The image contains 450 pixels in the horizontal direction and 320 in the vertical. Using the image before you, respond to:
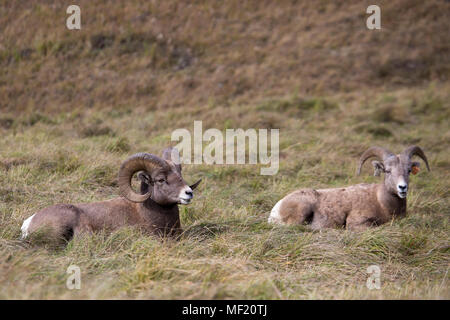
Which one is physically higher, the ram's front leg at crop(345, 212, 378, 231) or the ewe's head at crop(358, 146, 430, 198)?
the ewe's head at crop(358, 146, 430, 198)

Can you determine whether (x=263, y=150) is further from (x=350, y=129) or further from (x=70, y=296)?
(x=70, y=296)

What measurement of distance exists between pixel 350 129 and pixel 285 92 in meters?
6.80

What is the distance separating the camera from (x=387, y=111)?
A: 1736cm

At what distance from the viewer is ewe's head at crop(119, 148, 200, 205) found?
6.42 meters

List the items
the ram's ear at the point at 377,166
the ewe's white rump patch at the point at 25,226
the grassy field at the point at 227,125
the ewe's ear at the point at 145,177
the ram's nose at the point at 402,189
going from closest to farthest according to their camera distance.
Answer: the grassy field at the point at 227,125 < the ewe's white rump patch at the point at 25,226 < the ewe's ear at the point at 145,177 < the ram's nose at the point at 402,189 < the ram's ear at the point at 377,166

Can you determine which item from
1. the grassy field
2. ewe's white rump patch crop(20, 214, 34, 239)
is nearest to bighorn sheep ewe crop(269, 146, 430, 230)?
the grassy field

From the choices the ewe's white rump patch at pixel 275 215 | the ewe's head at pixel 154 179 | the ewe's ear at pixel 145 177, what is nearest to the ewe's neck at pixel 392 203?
the ewe's white rump patch at pixel 275 215

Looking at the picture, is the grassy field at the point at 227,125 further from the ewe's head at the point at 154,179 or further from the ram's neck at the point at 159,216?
the ewe's head at the point at 154,179

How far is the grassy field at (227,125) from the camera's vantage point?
199 inches

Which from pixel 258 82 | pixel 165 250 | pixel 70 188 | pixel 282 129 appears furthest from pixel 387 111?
pixel 165 250

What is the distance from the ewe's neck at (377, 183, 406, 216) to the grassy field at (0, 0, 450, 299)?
0.30 m

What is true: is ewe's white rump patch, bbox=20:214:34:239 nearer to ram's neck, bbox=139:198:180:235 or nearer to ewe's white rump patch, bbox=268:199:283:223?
ram's neck, bbox=139:198:180:235

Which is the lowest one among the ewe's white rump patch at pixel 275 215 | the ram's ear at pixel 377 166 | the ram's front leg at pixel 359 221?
the ram's front leg at pixel 359 221

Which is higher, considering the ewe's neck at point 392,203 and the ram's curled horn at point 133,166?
the ram's curled horn at point 133,166
